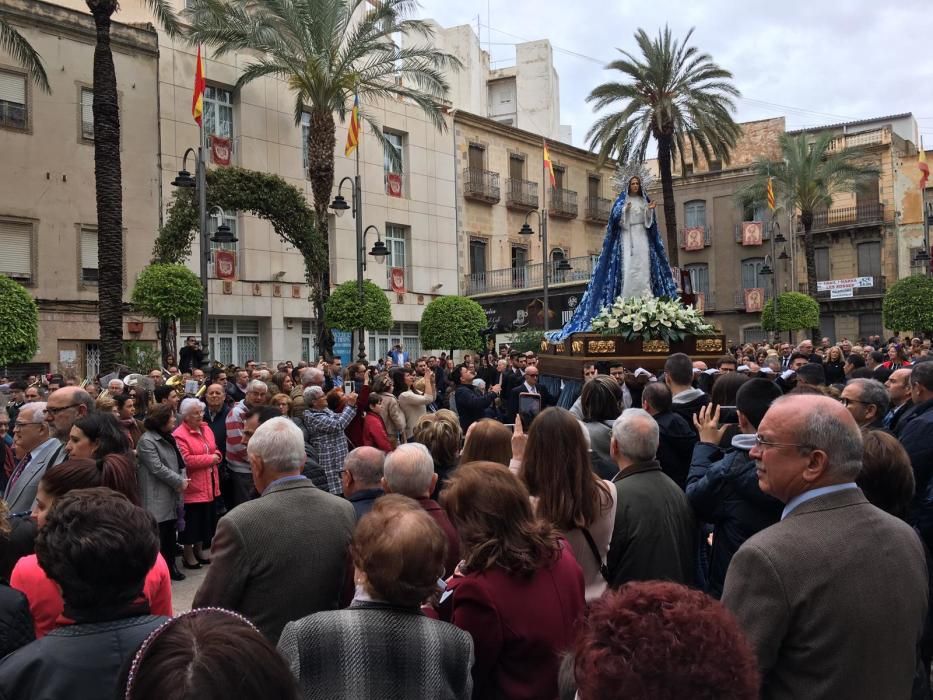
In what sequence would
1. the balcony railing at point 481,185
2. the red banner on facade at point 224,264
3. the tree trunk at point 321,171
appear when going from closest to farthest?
the tree trunk at point 321,171, the red banner on facade at point 224,264, the balcony railing at point 481,185

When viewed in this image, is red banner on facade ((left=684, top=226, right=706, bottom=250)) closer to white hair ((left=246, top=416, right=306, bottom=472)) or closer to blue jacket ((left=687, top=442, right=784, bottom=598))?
blue jacket ((left=687, top=442, right=784, bottom=598))

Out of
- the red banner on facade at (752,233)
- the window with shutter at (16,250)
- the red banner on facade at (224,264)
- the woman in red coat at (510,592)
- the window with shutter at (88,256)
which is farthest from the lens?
the red banner on facade at (752,233)

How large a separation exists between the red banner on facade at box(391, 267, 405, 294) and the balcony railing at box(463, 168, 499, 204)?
4.94 m

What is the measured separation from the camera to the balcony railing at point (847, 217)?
127 ft

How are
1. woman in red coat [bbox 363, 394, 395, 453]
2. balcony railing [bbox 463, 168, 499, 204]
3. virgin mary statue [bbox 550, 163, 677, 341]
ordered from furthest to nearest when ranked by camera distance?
balcony railing [bbox 463, 168, 499, 204] → virgin mary statue [bbox 550, 163, 677, 341] → woman in red coat [bbox 363, 394, 395, 453]

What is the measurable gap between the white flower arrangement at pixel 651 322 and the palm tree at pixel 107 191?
9180mm

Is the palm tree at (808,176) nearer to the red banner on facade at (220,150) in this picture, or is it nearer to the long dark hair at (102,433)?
the red banner on facade at (220,150)

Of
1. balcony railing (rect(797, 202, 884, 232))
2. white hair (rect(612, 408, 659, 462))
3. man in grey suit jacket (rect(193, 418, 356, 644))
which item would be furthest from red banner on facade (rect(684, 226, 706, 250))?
man in grey suit jacket (rect(193, 418, 356, 644))

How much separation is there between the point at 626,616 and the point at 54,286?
22.8m

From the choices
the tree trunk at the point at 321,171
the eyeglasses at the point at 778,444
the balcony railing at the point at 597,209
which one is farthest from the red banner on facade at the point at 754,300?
the eyeglasses at the point at 778,444

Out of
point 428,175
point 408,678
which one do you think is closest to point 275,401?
point 408,678

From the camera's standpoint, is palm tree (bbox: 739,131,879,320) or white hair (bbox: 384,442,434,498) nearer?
white hair (bbox: 384,442,434,498)

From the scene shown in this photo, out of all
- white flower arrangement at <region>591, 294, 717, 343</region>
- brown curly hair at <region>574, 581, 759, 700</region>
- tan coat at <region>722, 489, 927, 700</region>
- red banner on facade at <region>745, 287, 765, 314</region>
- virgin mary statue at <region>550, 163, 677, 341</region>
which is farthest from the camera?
red banner on facade at <region>745, 287, 765, 314</region>

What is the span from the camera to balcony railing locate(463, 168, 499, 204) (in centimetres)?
3472
